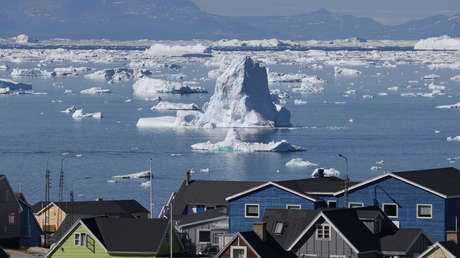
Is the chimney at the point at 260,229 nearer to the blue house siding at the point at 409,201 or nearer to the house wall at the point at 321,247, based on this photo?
the house wall at the point at 321,247

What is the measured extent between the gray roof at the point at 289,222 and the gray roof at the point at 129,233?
2107 millimetres

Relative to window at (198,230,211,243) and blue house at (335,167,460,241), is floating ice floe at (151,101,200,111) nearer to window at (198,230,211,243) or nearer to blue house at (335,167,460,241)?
window at (198,230,211,243)

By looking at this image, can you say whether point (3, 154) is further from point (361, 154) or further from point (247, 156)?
point (361, 154)

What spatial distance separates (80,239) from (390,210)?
695 cm

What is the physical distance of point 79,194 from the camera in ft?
202

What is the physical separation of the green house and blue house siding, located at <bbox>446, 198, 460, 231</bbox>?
5814 millimetres

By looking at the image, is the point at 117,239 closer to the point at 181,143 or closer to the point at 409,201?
the point at 409,201

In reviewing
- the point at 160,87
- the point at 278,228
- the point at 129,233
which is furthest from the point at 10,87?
the point at 278,228

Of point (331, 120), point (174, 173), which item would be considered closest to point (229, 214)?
point (174, 173)

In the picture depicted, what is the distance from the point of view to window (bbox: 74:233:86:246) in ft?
81.3

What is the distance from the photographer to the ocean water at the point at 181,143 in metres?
72.1

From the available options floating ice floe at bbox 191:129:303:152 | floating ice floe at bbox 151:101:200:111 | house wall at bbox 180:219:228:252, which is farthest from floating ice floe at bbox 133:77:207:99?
house wall at bbox 180:219:228:252

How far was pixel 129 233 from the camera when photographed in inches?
974

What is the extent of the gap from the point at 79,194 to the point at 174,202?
27.4 meters
